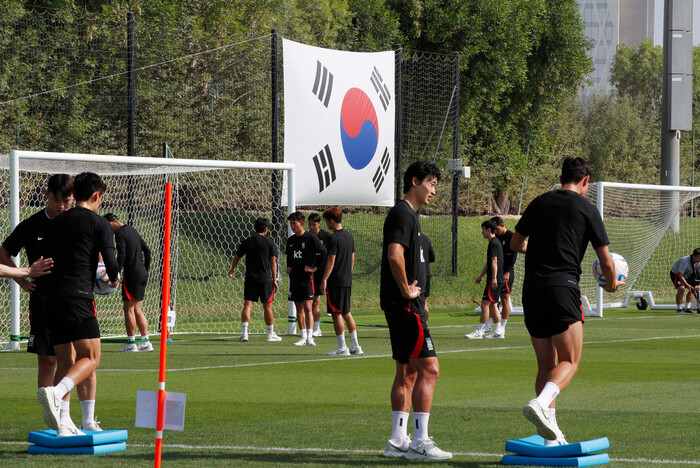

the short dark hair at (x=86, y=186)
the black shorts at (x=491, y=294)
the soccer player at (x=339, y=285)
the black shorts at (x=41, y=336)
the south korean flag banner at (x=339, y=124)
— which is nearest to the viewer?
the short dark hair at (x=86, y=186)

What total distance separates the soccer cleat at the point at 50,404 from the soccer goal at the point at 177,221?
9.24 m

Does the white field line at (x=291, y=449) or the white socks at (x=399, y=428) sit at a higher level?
the white socks at (x=399, y=428)

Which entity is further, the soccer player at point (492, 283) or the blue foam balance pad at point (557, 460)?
the soccer player at point (492, 283)

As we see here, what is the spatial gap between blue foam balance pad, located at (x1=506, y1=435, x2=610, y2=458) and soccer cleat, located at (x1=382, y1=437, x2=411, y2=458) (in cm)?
73

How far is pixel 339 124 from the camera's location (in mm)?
21484

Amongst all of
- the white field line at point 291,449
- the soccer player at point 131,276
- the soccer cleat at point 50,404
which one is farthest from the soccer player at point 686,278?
the soccer cleat at point 50,404

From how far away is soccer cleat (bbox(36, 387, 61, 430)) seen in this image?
747cm

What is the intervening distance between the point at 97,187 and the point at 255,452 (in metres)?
2.33

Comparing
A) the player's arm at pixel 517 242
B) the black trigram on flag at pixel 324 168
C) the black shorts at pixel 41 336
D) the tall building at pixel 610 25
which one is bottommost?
the black shorts at pixel 41 336

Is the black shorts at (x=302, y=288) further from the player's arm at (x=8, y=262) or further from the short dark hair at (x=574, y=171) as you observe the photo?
the short dark hair at (x=574, y=171)

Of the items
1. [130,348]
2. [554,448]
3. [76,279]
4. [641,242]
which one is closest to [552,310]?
[554,448]

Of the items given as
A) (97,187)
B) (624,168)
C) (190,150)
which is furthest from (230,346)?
(624,168)

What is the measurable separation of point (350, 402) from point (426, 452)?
3.22 metres

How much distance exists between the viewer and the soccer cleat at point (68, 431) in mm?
7727
